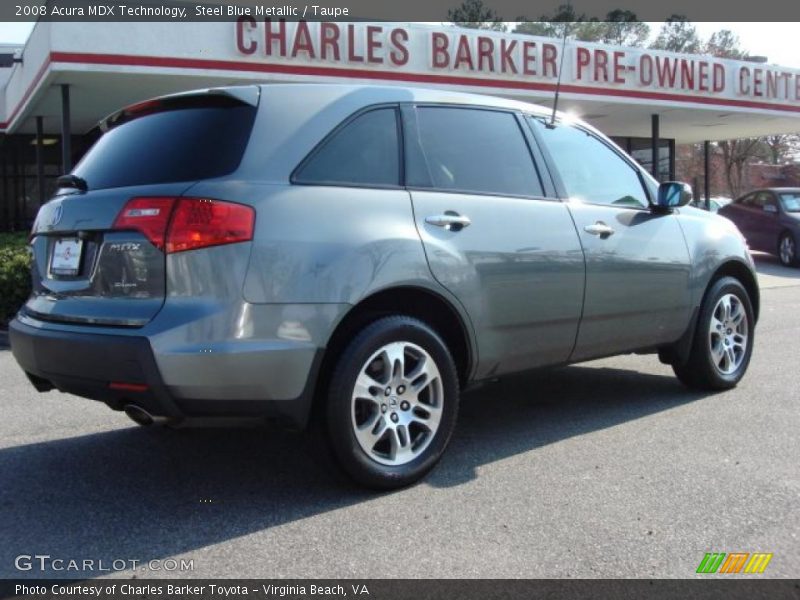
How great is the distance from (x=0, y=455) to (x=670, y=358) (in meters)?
4.23

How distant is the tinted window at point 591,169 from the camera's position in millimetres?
4770

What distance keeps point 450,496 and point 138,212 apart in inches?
73.9

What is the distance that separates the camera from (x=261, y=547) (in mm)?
3162

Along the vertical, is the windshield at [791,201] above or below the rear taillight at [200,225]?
below

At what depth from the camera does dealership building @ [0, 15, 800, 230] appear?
1174cm

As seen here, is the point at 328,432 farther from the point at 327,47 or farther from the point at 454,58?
the point at 454,58

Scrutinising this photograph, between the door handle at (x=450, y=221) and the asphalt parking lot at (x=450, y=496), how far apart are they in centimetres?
120

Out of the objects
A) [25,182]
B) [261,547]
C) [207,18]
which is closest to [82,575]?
[261,547]

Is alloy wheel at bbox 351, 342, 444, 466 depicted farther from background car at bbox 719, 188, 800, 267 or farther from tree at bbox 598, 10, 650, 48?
tree at bbox 598, 10, 650, 48

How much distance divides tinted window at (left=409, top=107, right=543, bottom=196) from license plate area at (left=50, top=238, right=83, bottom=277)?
1589mm

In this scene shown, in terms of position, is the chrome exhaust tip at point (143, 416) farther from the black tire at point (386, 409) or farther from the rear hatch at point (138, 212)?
the black tire at point (386, 409)

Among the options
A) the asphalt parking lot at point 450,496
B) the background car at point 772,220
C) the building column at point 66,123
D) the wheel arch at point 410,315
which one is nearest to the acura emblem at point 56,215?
the asphalt parking lot at point 450,496

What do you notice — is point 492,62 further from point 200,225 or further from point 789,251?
point 200,225

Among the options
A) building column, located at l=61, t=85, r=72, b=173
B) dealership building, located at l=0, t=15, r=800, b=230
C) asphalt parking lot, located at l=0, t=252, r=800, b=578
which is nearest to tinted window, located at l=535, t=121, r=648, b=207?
asphalt parking lot, located at l=0, t=252, r=800, b=578
